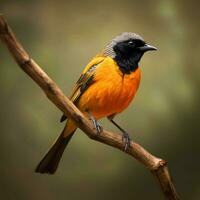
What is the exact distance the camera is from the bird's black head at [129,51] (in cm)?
162

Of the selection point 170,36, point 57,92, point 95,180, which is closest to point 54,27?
point 170,36

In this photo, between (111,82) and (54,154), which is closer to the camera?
(111,82)

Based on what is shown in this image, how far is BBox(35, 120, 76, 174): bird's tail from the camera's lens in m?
1.68

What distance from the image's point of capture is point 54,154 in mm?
1715

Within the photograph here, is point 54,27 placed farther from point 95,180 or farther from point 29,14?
point 95,180

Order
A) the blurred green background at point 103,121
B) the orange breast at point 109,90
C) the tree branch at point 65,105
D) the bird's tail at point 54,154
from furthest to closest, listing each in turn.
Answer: the blurred green background at point 103,121
the bird's tail at point 54,154
the orange breast at point 109,90
the tree branch at point 65,105

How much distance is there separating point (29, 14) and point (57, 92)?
897 millimetres

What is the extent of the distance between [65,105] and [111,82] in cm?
31

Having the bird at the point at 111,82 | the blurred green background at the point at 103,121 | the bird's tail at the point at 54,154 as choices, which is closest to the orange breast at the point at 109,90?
the bird at the point at 111,82

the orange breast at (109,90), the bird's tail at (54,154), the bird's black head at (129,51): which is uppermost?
the bird's black head at (129,51)

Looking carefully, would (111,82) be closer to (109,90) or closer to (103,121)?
(109,90)

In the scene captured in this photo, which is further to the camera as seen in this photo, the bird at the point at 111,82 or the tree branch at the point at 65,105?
the bird at the point at 111,82

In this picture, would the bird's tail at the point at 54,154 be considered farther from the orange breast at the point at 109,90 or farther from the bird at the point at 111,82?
the orange breast at the point at 109,90

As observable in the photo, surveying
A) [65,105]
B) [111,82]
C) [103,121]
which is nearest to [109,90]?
[111,82]
